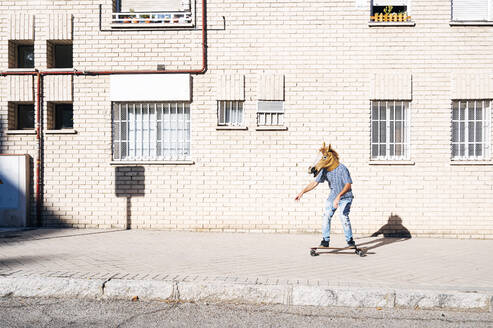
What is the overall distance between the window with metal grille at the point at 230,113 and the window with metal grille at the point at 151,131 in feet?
2.45

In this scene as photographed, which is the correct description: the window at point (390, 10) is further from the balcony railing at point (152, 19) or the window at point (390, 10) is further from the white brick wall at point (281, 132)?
the balcony railing at point (152, 19)

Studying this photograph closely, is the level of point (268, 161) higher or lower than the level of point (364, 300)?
higher

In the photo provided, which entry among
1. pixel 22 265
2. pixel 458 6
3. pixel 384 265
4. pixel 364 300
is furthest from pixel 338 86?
pixel 22 265

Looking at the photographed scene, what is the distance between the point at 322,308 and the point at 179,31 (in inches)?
275

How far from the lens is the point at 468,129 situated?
947cm

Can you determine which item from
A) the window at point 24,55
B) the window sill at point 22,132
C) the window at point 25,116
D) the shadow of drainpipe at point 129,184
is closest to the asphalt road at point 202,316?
the shadow of drainpipe at point 129,184

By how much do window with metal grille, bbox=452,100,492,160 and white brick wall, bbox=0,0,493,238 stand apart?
0.30m

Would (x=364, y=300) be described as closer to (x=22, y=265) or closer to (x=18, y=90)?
(x=22, y=265)

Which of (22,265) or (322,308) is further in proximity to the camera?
(22,265)

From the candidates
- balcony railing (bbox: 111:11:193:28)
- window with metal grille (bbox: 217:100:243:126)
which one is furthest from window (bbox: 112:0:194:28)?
window with metal grille (bbox: 217:100:243:126)

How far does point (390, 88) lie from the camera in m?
9.30

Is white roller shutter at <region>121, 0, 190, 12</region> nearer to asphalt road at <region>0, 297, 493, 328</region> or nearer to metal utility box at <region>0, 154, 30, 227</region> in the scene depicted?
metal utility box at <region>0, 154, 30, 227</region>

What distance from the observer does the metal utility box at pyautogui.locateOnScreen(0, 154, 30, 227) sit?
951 centimetres

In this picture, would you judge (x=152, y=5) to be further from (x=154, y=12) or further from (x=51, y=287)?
(x=51, y=287)
